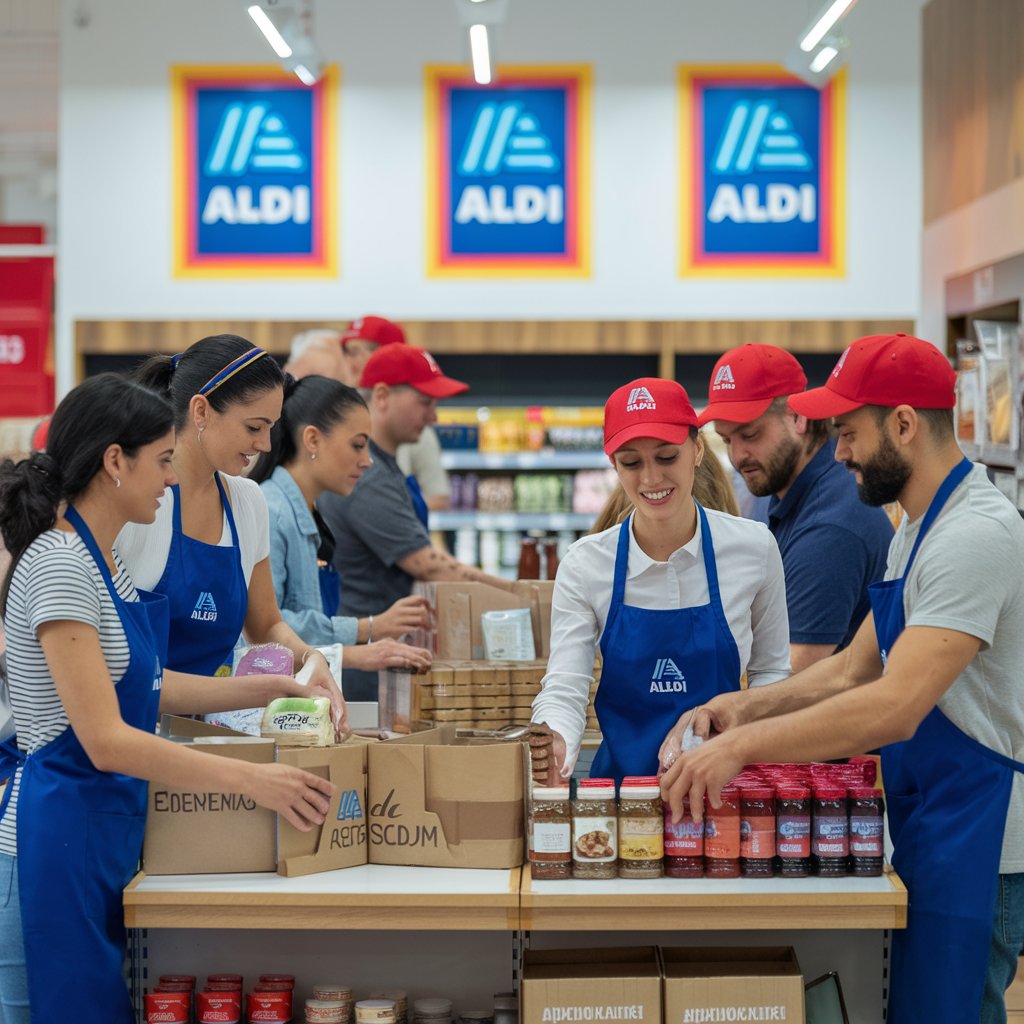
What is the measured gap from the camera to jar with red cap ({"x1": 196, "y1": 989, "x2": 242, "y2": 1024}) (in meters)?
2.52

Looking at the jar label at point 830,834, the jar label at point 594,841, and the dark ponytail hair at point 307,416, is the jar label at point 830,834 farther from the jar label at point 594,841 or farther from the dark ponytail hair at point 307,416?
the dark ponytail hair at point 307,416

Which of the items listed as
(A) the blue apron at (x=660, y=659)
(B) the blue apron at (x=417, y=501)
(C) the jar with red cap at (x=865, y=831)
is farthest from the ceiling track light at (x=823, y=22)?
(C) the jar with red cap at (x=865, y=831)

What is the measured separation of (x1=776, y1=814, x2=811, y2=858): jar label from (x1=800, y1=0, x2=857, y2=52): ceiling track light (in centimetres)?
433

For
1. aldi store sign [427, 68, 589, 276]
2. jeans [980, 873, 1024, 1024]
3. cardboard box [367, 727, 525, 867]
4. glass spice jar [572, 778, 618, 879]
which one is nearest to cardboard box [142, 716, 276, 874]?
cardboard box [367, 727, 525, 867]

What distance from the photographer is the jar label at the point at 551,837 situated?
2436mm

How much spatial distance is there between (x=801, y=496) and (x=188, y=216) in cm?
605

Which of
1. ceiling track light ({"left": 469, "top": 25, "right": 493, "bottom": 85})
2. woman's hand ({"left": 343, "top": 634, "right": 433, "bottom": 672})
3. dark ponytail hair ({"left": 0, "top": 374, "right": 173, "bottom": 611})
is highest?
ceiling track light ({"left": 469, "top": 25, "right": 493, "bottom": 85})

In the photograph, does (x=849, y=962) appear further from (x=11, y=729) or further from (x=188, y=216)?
(x=188, y=216)

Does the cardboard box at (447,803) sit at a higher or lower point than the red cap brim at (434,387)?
lower

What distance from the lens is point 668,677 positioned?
2.92 m

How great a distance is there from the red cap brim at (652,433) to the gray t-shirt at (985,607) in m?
0.56

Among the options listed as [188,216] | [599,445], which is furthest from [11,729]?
[188,216]

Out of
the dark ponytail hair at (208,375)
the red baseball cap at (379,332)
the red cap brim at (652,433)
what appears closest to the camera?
the red cap brim at (652,433)

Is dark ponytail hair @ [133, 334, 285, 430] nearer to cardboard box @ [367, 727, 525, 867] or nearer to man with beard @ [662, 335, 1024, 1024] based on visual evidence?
cardboard box @ [367, 727, 525, 867]
